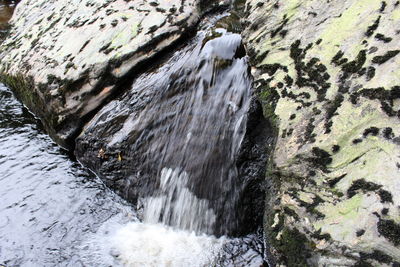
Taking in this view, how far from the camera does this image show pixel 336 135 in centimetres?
429

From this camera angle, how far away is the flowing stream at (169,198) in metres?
5.16

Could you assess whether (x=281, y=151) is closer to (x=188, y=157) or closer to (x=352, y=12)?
(x=188, y=157)

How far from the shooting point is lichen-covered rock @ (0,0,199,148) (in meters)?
7.13

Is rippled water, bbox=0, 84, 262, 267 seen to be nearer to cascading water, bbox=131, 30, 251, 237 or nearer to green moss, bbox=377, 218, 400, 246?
cascading water, bbox=131, 30, 251, 237

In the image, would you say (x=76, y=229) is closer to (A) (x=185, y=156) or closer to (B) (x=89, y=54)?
(A) (x=185, y=156)

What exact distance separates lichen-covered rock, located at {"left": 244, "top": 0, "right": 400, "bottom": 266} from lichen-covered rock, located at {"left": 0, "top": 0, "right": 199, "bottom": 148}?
8.90 ft

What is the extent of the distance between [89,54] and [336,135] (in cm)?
526

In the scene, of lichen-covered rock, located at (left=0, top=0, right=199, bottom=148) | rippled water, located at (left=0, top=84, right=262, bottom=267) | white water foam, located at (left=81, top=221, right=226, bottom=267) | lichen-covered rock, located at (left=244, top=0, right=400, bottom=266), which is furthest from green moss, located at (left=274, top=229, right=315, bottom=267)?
lichen-covered rock, located at (left=0, top=0, right=199, bottom=148)

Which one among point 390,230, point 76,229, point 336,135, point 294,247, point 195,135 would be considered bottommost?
point 76,229

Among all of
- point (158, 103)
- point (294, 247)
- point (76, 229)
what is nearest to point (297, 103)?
point (294, 247)

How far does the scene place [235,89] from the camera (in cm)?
580

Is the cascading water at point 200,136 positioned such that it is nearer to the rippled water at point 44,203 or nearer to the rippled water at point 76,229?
the rippled water at point 76,229

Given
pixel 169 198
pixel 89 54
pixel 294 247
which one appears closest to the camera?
pixel 294 247

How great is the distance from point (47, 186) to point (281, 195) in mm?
4265
